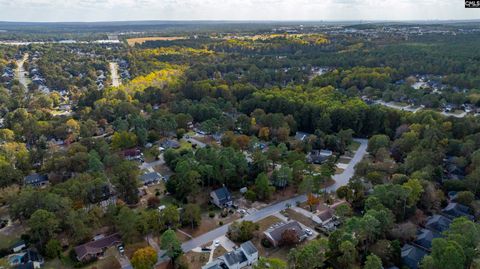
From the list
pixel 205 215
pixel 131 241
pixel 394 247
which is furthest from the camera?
pixel 205 215

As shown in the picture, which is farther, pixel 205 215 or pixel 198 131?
pixel 198 131

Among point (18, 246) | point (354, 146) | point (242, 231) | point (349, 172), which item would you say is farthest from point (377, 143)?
point (18, 246)

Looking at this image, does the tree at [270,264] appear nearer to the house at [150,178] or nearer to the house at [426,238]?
the house at [426,238]

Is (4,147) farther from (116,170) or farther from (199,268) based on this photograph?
(199,268)

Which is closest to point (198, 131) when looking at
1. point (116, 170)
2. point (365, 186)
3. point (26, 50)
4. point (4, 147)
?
point (116, 170)

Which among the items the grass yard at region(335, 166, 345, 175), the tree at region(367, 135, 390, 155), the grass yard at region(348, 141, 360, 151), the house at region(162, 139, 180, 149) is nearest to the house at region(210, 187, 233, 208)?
the grass yard at region(335, 166, 345, 175)

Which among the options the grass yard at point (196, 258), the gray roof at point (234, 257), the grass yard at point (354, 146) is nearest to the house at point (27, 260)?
the grass yard at point (196, 258)
